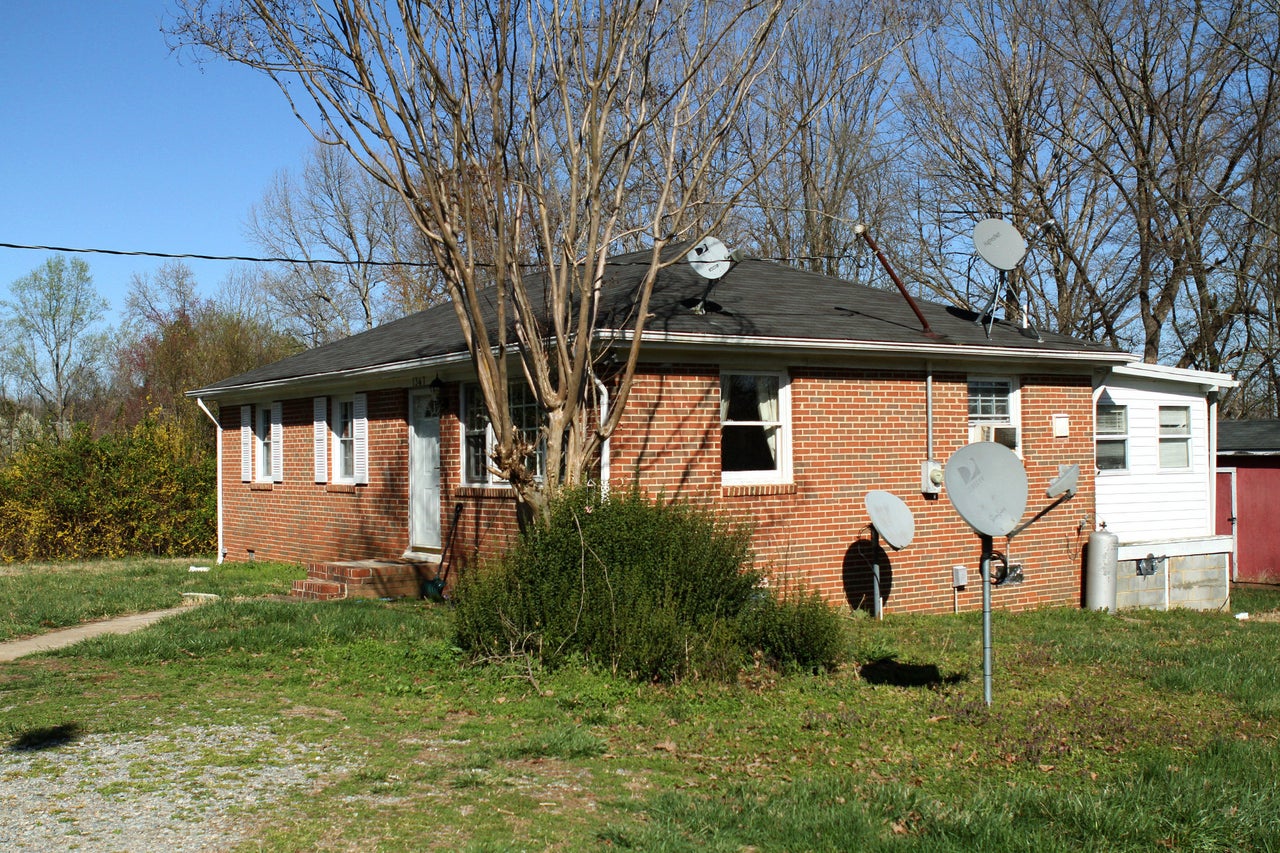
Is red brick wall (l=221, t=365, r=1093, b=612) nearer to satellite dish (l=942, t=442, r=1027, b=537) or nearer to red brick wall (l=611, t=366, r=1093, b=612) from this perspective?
red brick wall (l=611, t=366, r=1093, b=612)

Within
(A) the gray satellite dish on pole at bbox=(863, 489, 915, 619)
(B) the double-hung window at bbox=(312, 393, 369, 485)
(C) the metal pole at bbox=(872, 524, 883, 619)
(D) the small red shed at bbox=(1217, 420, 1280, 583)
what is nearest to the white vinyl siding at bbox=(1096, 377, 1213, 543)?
(C) the metal pole at bbox=(872, 524, 883, 619)

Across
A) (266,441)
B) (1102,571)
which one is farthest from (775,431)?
(266,441)

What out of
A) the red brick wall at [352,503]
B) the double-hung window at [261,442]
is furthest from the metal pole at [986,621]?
the double-hung window at [261,442]

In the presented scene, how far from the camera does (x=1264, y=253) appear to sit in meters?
26.0

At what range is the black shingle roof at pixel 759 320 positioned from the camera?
12.2 meters

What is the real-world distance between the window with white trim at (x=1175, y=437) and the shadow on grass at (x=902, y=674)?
344 inches

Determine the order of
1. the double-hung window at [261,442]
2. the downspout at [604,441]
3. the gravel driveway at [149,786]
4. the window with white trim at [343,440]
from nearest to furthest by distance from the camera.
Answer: the gravel driveway at [149,786] → the downspout at [604,441] → the window with white trim at [343,440] → the double-hung window at [261,442]

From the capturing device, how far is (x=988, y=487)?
8.18 metres

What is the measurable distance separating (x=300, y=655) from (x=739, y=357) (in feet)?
17.6

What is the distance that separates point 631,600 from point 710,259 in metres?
5.51

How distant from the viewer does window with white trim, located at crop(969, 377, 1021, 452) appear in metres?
14.0

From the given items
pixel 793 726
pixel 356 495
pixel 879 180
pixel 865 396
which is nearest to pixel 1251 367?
pixel 879 180

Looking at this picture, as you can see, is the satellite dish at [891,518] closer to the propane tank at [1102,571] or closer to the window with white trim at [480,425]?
the propane tank at [1102,571]

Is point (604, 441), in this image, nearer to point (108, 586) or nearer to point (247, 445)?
point (108, 586)
